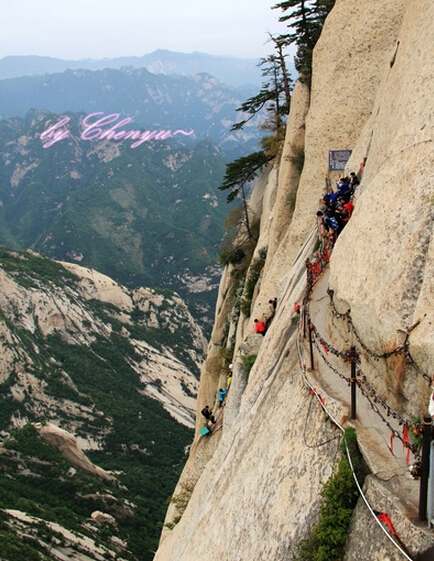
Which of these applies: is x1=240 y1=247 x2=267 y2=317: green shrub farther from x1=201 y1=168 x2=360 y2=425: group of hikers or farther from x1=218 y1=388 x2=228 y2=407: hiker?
x1=201 y1=168 x2=360 y2=425: group of hikers

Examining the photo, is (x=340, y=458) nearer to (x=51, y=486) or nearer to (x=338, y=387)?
(x=338, y=387)

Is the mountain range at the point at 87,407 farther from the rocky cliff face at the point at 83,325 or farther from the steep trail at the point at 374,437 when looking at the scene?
the steep trail at the point at 374,437

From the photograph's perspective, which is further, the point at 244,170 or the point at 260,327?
the point at 244,170

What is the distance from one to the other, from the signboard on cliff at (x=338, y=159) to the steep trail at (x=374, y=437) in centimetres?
1253

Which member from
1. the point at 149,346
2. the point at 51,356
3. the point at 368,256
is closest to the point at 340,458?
the point at 368,256

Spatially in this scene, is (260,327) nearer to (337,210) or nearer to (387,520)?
(337,210)

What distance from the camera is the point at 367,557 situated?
8.09 m

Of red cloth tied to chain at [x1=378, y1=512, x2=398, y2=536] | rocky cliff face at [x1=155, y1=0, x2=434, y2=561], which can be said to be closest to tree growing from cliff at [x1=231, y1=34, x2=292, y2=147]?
rocky cliff face at [x1=155, y1=0, x2=434, y2=561]

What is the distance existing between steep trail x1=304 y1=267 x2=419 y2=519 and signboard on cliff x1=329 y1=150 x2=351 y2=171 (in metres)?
12.5

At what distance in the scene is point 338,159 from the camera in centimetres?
2355

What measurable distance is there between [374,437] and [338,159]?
646 inches

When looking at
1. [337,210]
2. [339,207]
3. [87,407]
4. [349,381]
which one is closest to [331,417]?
[349,381]

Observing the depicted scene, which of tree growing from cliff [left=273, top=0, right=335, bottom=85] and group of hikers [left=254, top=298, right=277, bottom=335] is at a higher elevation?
tree growing from cliff [left=273, top=0, right=335, bottom=85]

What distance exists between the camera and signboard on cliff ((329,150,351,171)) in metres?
23.4
